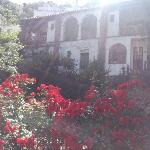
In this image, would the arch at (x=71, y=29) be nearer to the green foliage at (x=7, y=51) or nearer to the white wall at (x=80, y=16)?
the white wall at (x=80, y=16)

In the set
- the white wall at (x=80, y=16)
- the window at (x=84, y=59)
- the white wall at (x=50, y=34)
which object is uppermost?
the white wall at (x=80, y=16)

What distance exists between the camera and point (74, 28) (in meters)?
41.4

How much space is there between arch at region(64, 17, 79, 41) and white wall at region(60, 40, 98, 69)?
68 centimetres

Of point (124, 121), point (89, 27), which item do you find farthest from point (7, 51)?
point (124, 121)

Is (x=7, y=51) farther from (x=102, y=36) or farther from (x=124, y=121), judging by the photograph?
(x=124, y=121)

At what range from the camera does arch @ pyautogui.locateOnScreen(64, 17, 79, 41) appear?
4122 centimetres

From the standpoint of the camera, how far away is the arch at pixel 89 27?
39656mm

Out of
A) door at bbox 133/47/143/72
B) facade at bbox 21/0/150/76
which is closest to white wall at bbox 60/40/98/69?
facade at bbox 21/0/150/76

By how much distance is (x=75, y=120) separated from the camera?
28.9 feet

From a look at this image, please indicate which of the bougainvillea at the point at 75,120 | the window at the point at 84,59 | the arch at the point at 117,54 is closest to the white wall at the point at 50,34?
the window at the point at 84,59

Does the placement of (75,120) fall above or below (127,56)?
below

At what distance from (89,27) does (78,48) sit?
2174mm

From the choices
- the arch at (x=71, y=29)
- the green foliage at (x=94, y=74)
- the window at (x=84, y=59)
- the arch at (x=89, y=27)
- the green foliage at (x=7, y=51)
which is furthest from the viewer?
the arch at (x=71, y=29)

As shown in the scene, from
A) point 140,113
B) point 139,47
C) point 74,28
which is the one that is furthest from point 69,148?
point 74,28
